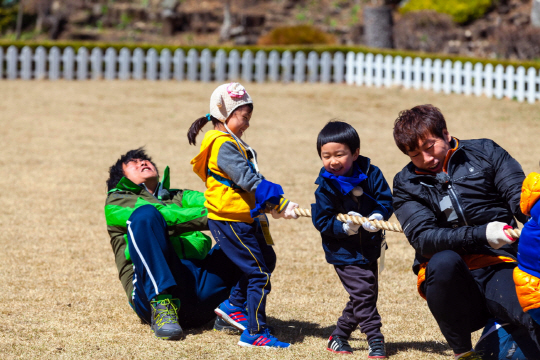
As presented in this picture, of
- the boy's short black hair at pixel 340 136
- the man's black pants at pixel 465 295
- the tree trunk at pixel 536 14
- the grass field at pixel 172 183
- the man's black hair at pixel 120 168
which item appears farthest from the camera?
the tree trunk at pixel 536 14

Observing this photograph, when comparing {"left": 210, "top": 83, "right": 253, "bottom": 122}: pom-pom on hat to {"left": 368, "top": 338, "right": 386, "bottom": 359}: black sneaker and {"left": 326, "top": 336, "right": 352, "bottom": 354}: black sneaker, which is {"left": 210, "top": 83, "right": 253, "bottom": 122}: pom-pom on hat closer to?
{"left": 326, "top": 336, "right": 352, "bottom": 354}: black sneaker

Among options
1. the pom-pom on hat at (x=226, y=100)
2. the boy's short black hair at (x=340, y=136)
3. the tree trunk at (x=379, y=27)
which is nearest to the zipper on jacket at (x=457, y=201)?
the boy's short black hair at (x=340, y=136)

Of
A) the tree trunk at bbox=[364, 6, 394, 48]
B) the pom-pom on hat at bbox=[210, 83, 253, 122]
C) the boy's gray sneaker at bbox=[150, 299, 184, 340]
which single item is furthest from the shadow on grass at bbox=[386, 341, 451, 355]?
the tree trunk at bbox=[364, 6, 394, 48]

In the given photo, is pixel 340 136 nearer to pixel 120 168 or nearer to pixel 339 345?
pixel 339 345

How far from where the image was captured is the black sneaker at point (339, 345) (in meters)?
3.55

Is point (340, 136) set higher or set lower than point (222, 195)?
higher

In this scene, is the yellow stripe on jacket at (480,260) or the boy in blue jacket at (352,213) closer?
the yellow stripe on jacket at (480,260)

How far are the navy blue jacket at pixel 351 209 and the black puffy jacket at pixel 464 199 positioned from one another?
254 millimetres

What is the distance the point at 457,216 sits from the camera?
3199mm

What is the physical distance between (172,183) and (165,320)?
4738 millimetres

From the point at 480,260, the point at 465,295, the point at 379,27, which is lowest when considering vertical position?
the point at 465,295

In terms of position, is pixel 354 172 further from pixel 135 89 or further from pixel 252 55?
pixel 252 55

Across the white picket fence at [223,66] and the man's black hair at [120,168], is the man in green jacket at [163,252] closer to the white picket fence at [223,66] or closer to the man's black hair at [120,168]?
the man's black hair at [120,168]

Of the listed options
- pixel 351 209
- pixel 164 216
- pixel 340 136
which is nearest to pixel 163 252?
pixel 164 216
